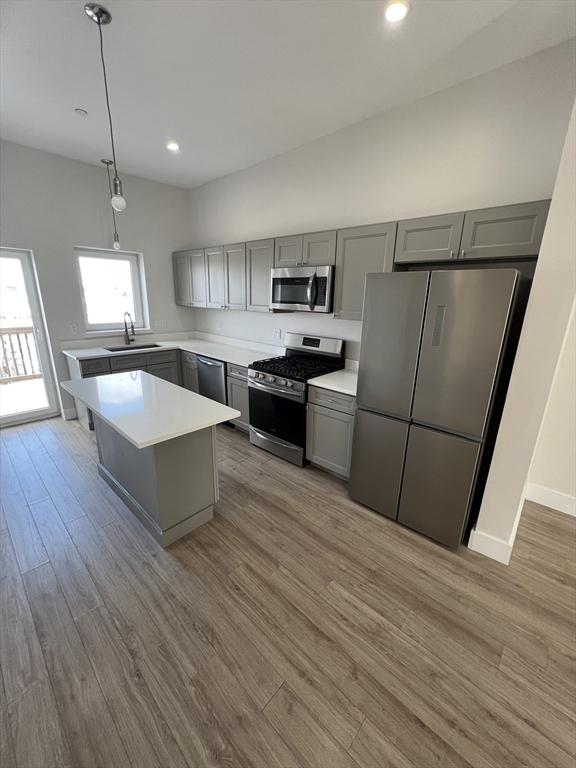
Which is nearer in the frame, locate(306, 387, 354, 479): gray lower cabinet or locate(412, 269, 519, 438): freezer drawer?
locate(412, 269, 519, 438): freezer drawer

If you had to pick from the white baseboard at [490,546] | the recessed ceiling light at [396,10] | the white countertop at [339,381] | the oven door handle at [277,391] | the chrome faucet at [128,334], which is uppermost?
the recessed ceiling light at [396,10]

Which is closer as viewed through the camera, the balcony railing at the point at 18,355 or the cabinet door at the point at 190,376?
the balcony railing at the point at 18,355

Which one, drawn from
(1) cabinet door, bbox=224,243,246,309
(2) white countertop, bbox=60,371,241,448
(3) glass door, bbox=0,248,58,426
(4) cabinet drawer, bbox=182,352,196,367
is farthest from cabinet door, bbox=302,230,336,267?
(3) glass door, bbox=0,248,58,426

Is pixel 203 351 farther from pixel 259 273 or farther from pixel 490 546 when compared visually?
pixel 490 546

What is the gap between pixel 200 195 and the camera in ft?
15.4

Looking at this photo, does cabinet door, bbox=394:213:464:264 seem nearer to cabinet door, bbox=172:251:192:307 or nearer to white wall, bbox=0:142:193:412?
cabinet door, bbox=172:251:192:307

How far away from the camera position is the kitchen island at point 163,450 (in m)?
1.88

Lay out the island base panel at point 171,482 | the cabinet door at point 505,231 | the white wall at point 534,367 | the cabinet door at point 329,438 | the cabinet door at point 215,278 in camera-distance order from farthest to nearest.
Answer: the cabinet door at point 215,278, the cabinet door at point 329,438, the island base panel at point 171,482, the cabinet door at point 505,231, the white wall at point 534,367

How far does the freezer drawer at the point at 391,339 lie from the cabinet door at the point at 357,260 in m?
0.45

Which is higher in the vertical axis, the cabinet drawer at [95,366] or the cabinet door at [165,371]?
the cabinet drawer at [95,366]

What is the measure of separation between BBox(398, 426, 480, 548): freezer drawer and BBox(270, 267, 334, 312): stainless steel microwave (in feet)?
4.83

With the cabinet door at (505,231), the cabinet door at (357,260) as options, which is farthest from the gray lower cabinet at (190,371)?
the cabinet door at (505,231)

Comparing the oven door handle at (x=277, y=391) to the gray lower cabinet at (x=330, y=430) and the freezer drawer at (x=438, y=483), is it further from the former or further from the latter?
the freezer drawer at (x=438, y=483)

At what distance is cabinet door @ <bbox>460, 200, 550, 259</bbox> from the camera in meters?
1.88
